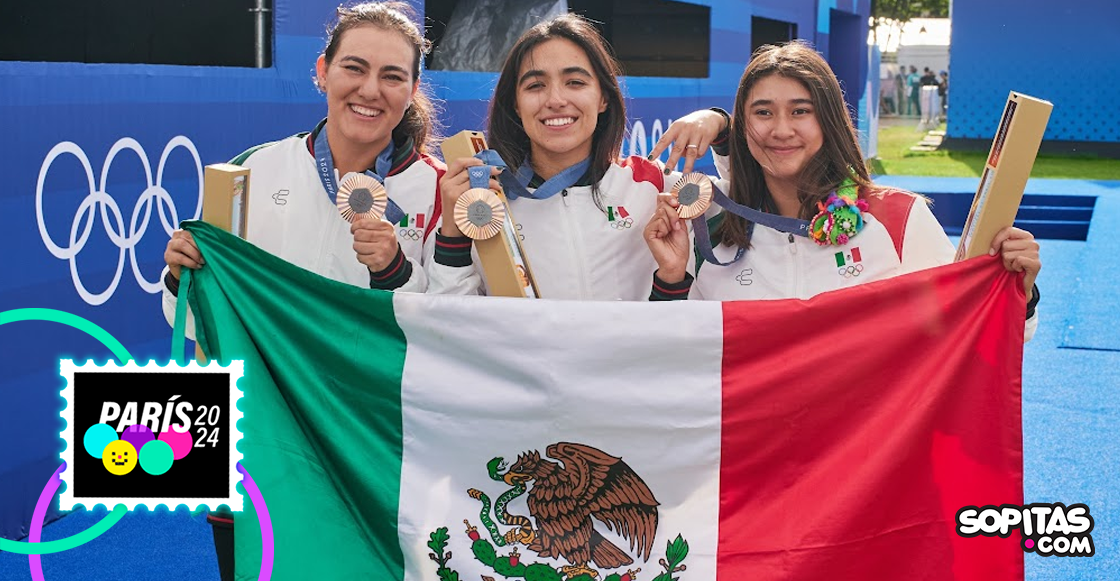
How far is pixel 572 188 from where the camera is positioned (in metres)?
2.72

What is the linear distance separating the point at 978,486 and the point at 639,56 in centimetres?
938

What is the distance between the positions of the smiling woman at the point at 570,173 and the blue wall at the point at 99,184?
2032mm

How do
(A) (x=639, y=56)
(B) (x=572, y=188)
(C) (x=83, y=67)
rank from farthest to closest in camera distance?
(A) (x=639, y=56) → (C) (x=83, y=67) → (B) (x=572, y=188)

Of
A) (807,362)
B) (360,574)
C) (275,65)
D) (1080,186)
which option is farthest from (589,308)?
(1080,186)

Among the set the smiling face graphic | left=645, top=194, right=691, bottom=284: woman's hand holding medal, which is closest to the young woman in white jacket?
left=645, top=194, right=691, bottom=284: woman's hand holding medal

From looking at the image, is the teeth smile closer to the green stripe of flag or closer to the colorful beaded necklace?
the green stripe of flag

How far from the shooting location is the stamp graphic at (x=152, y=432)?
7.88ft

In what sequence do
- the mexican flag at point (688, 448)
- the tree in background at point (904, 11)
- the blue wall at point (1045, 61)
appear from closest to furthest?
1. the mexican flag at point (688, 448)
2. the blue wall at point (1045, 61)
3. the tree in background at point (904, 11)

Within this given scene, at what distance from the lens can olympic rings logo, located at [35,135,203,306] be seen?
4.11 metres

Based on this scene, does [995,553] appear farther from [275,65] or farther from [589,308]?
[275,65]

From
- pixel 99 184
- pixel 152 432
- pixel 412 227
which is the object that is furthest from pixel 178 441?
pixel 99 184

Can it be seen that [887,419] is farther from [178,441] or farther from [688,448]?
[178,441]

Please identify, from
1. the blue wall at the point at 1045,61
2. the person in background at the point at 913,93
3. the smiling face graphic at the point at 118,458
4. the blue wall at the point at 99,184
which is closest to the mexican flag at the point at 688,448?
the smiling face graphic at the point at 118,458

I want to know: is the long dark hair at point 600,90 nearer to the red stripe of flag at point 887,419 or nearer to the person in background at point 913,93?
the red stripe of flag at point 887,419
